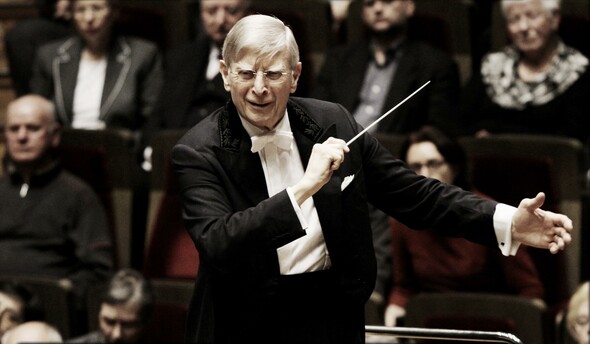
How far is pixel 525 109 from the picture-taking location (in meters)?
1.74

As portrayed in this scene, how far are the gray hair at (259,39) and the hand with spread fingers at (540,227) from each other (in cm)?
21

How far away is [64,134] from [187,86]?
0.23m

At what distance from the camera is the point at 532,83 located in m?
1.74

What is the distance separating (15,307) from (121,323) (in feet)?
0.49

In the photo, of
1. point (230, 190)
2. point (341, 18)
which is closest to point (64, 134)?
point (341, 18)

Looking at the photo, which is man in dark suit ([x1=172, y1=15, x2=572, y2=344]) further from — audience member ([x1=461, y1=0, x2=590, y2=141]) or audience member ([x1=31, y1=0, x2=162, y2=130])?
audience member ([x1=31, y1=0, x2=162, y2=130])

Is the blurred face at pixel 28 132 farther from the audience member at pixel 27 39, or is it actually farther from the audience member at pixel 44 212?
the audience member at pixel 27 39

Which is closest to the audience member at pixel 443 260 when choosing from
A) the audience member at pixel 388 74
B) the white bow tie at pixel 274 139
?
the audience member at pixel 388 74

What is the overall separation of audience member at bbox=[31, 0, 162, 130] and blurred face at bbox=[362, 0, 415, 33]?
15.7 inches

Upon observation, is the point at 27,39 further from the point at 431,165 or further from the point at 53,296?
the point at 431,165

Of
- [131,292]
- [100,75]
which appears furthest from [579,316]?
[100,75]

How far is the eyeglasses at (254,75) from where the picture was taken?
79 centimetres

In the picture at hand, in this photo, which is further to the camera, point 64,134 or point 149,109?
point 149,109

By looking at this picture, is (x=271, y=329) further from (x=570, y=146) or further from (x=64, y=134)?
(x=64, y=134)
